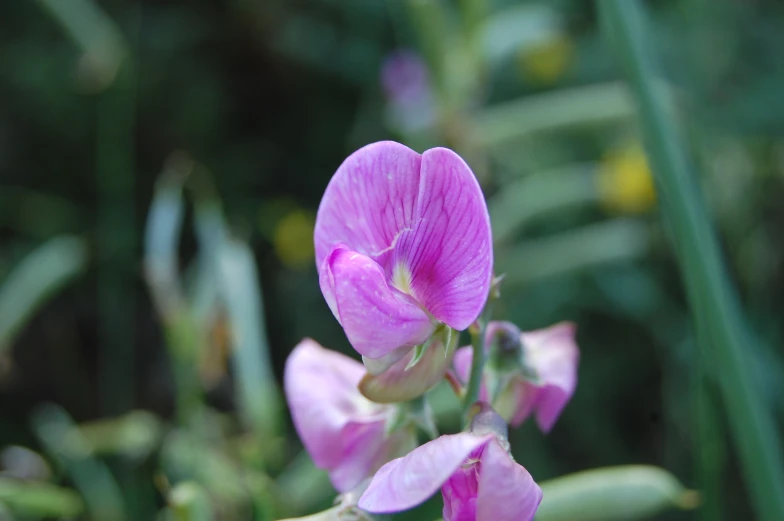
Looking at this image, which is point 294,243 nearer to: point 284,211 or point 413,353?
point 284,211

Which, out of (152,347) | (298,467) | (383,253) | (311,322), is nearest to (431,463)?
(383,253)

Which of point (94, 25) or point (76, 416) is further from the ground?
point (94, 25)

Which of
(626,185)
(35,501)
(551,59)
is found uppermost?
(551,59)

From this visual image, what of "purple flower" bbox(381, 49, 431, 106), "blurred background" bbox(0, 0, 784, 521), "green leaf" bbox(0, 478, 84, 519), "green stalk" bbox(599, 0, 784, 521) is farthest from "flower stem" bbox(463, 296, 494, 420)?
"purple flower" bbox(381, 49, 431, 106)

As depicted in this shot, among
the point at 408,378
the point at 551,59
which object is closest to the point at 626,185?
the point at 551,59

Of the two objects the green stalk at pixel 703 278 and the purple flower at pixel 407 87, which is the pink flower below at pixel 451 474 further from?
the purple flower at pixel 407 87

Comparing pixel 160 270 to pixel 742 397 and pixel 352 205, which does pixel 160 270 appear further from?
pixel 742 397

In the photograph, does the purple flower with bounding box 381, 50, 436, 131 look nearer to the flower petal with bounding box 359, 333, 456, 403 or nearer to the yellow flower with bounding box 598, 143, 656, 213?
the yellow flower with bounding box 598, 143, 656, 213
